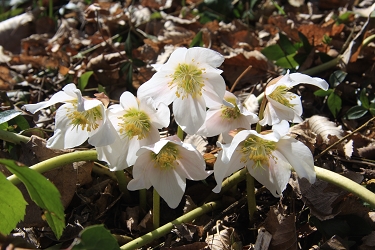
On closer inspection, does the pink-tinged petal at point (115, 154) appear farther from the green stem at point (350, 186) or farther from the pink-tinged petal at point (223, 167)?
the green stem at point (350, 186)

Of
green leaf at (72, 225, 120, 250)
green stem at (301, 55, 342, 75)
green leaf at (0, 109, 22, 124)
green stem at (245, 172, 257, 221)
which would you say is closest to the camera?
green leaf at (72, 225, 120, 250)

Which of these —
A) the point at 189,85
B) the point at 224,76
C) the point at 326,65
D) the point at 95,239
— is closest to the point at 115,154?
the point at 189,85

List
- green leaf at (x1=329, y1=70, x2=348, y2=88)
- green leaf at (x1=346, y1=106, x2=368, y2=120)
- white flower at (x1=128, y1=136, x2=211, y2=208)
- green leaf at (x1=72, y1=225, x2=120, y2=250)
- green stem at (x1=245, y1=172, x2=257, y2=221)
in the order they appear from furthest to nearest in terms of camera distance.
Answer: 1. green leaf at (x1=329, y1=70, x2=348, y2=88)
2. green leaf at (x1=346, y1=106, x2=368, y2=120)
3. green stem at (x1=245, y1=172, x2=257, y2=221)
4. white flower at (x1=128, y1=136, x2=211, y2=208)
5. green leaf at (x1=72, y1=225, x2=120, y2=250)

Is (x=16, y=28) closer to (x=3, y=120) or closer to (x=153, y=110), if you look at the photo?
(x=3, y=120)

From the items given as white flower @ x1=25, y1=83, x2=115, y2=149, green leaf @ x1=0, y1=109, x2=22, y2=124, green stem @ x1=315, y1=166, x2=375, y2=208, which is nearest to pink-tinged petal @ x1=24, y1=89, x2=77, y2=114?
white flower @ x1=25, y1=83, x2=115, y2=149

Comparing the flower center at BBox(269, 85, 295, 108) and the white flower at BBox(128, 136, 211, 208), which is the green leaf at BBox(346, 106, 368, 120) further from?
the white flower at BBox(128, 136, 211, 208)

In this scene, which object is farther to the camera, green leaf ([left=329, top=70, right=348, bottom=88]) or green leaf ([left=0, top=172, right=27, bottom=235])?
green leaf ([left=329, top=70, right=348, bottom=88])

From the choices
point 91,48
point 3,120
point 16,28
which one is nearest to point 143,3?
point 91,48
